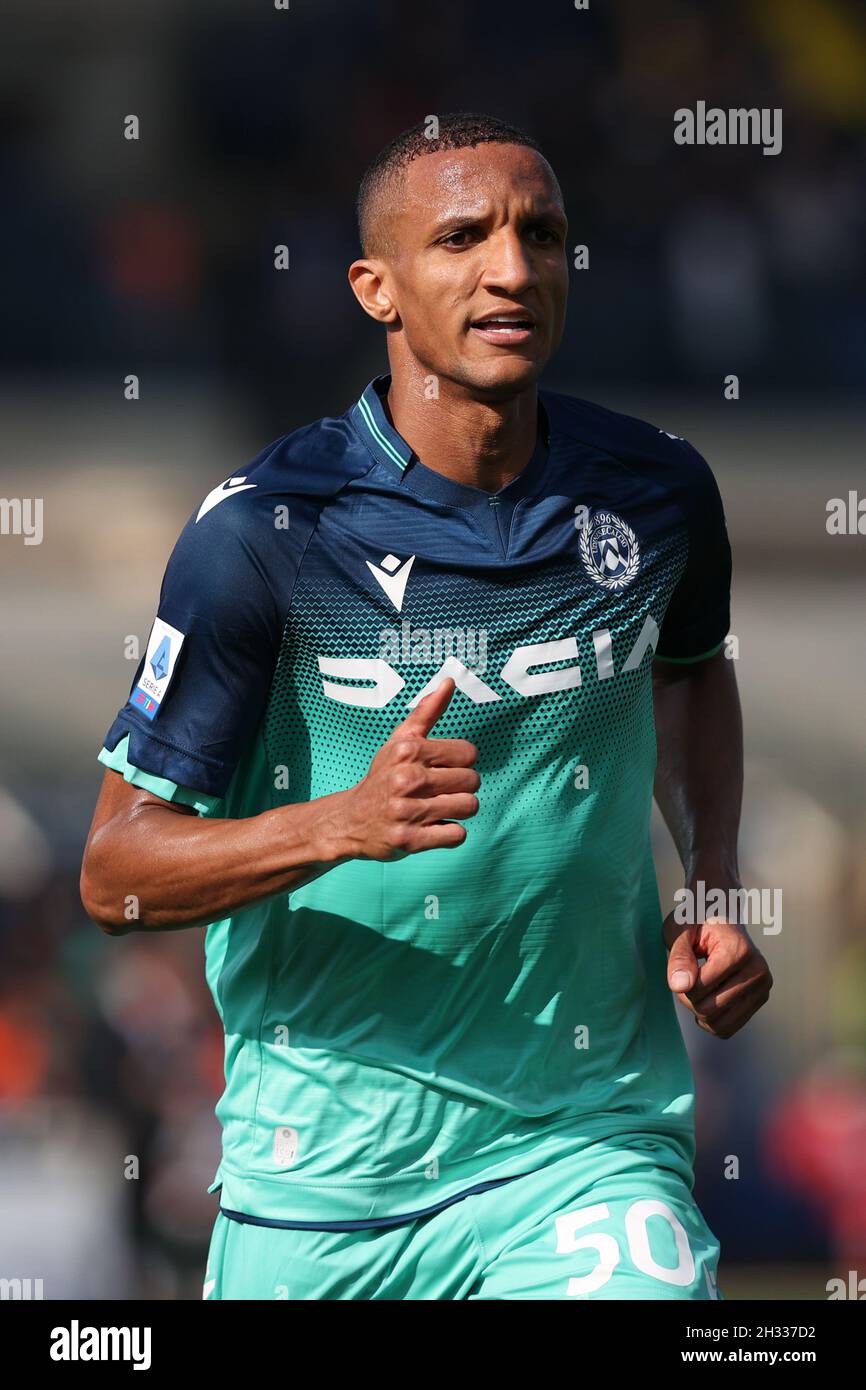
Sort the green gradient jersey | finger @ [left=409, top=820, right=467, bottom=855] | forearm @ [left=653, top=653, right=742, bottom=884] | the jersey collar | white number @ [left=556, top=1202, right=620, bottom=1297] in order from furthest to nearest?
forearm @ [left=653, top=653, right=742, bottom=884] < the jersey collar < the green gradient jersey < white number @ [left=556, top=1202, right=620, bottom=1297] < finger @ [left=409, top=820, right=467, bottom=855]

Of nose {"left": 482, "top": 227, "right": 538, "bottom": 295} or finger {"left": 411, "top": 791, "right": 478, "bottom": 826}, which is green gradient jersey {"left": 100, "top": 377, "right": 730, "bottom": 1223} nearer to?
nose {"left": 482, "top": 227, "right": 538, "bottom": 295}

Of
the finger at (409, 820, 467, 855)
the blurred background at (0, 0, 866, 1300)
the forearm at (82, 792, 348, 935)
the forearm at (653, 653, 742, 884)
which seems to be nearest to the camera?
the finger at (409, 820, 467, 855)

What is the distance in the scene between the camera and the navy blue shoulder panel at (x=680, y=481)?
286 cm

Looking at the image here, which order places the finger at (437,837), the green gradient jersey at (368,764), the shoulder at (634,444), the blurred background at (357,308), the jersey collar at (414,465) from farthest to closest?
the blurred background at (357,308)
the shoulder at (634,444)
the jersey collar at (414,465)
the green gradient jersey at (368,764)
the finger at (437,837)

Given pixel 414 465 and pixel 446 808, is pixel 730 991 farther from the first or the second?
pixel 414 465

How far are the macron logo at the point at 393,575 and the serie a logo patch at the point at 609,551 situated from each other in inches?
11.0

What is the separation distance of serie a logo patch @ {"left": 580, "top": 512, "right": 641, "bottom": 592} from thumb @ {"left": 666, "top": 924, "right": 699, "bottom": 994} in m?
0.55

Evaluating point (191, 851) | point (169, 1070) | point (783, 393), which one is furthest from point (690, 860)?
point (783, 393)

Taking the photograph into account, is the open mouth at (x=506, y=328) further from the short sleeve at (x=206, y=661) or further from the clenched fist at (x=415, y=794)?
the clenched fist at (x=415, y=794)

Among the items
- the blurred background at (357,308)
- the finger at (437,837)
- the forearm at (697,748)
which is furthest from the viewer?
the blurred background at (357,308)

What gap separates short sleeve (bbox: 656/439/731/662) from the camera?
2.88 meters

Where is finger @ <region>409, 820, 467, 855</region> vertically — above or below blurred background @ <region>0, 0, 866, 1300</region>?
below

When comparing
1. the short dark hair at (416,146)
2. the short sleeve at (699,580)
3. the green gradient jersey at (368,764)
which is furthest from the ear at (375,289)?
the short sleeve at (699,580)

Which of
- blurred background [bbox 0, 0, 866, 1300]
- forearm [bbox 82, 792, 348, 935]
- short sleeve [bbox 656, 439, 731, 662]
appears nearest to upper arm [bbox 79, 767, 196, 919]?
forearm [bbox 82, 792, 348, 935]
